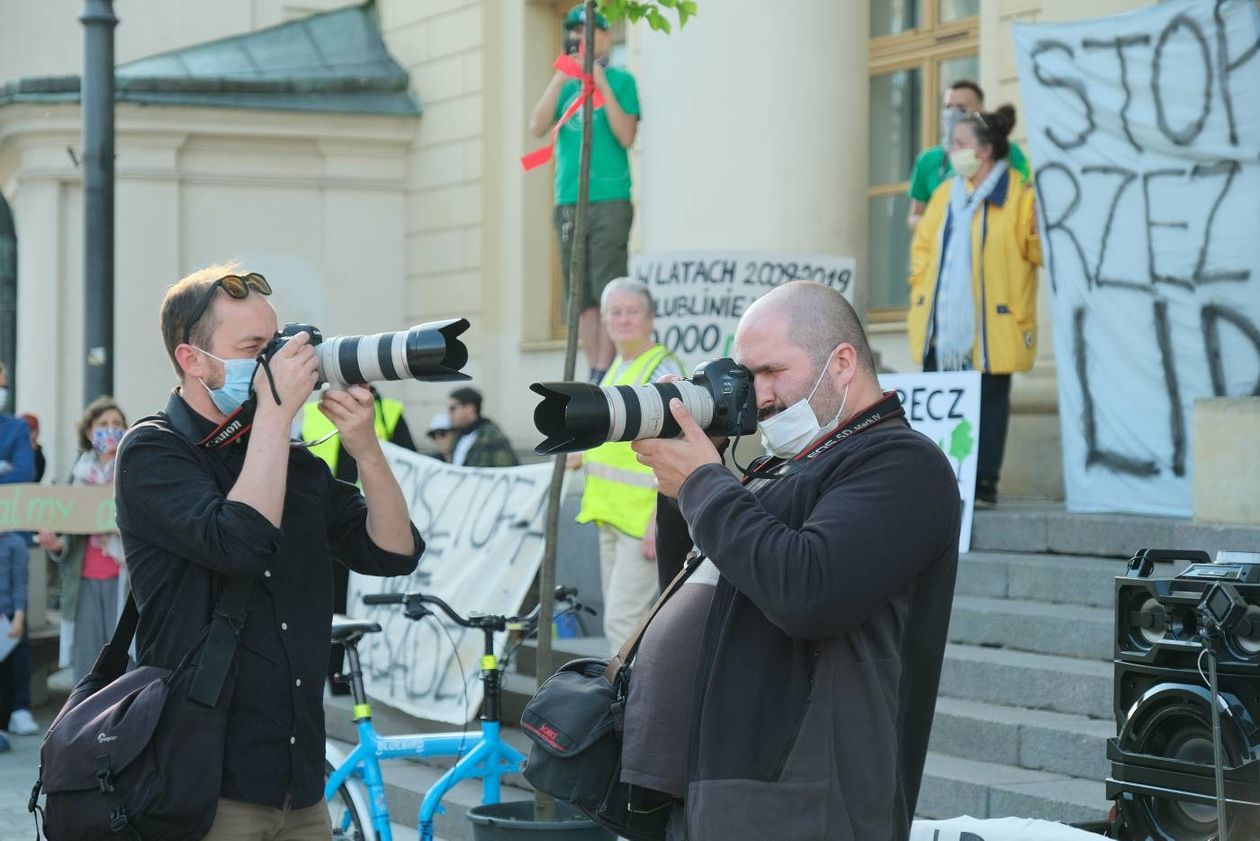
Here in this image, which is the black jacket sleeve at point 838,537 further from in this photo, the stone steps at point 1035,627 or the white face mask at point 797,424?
the stone steps at point 1035,627

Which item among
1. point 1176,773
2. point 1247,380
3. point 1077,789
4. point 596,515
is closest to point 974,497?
point 1247,380

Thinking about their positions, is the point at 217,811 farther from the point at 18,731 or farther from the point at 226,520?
the point at 18,731

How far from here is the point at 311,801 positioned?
3602 mm

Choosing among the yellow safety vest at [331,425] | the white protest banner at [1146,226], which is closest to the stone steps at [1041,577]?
the white protest banner at [1146,226]

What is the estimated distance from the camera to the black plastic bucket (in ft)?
18.6

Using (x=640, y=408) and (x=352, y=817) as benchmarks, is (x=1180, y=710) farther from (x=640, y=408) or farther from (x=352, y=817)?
(x=352, y=817)

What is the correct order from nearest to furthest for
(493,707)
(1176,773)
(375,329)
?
(1176,773), (493,707), (375,329)

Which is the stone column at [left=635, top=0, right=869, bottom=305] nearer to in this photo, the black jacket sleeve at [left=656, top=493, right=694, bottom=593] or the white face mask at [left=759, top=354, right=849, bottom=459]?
the black jacket sleeve at [left=656, top=493, right=694, bottom=593]

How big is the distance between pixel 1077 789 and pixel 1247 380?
8.29 feet

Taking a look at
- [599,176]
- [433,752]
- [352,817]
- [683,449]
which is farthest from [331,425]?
[683,449]

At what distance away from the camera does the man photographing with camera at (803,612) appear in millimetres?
3061

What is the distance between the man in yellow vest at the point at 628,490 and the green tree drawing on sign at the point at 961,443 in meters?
1.54

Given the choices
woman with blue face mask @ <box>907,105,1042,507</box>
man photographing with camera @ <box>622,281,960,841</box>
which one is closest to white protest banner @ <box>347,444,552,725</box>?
woman with blue face mask @ <box>907,105,1042,507</box>

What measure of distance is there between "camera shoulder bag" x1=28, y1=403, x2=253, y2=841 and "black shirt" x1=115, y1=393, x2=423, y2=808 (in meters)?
0.05
